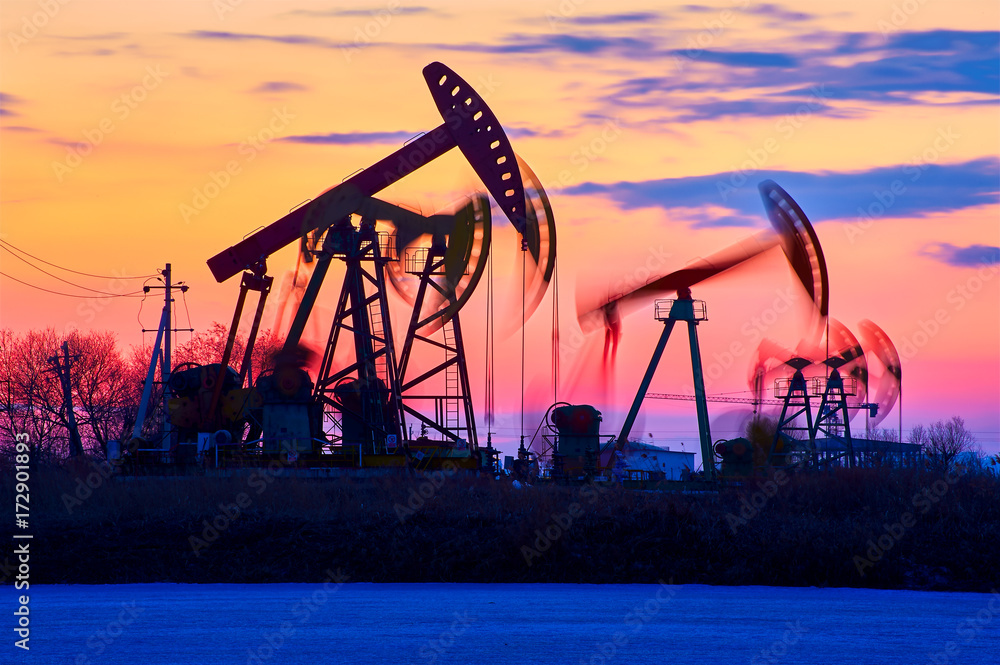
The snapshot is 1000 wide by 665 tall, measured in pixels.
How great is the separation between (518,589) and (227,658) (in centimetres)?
987

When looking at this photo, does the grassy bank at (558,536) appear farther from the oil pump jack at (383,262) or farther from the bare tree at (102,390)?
the bare tree at (102,390)

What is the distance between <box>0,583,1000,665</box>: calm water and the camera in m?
14.6

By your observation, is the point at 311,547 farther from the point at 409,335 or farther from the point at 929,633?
the point at 409,335

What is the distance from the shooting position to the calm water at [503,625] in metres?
14.6

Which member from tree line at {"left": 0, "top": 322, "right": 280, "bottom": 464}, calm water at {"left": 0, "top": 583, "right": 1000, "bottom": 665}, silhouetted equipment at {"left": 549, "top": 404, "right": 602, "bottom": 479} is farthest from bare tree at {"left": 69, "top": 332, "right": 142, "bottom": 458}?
calm water at {"left": 0, "top": 583, "right": 1000, "bottom": 665}

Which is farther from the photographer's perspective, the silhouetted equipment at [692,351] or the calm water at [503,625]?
the silhouetted equipment at [692,351]

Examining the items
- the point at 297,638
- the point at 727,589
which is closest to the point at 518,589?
the point at 727,589

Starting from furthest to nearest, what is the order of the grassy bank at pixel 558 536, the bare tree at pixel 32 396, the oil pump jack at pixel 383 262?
the bare tree at pixel 32 396 → the oil pump jack at pixel 383 262 → the grassy bank at pixel 558 536
